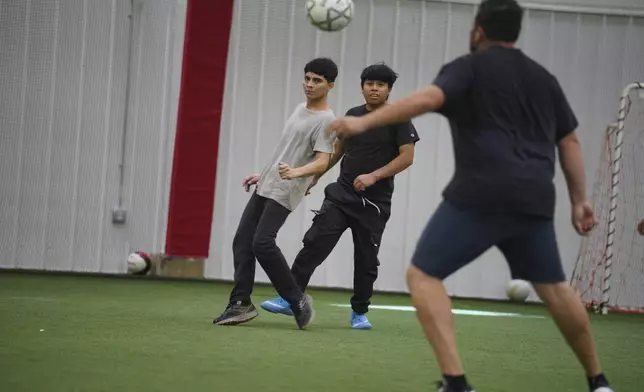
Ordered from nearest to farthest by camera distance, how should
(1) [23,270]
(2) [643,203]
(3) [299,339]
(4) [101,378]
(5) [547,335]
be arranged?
(4) [101,378]
(3) [299,339]
(5) [547,335]
(1) [23,270]
(2) [643,203]

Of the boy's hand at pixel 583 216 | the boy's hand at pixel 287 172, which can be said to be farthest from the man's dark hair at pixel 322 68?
the boy's hand at pixel 583 216

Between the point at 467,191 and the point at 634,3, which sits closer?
the point at 467,191

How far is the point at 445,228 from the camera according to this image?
4.27 m

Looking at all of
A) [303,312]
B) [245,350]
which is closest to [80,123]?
A: [303,312]

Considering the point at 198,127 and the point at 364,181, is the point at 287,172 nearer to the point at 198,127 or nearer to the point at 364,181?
the point at 364,181

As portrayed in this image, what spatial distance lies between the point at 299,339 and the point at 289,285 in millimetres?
508

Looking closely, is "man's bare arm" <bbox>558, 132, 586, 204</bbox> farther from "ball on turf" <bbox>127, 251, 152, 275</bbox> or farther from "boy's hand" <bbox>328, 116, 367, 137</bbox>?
"ball on turf" <bbox>127, 251, 152, 275</bbox>

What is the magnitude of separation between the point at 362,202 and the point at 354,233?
9.2 inches

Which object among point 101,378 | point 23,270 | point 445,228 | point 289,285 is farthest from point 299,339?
point 23,270

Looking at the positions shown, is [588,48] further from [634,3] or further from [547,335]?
[547,335]

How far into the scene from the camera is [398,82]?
12.2 meters

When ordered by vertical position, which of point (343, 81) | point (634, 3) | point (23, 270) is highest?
point (634, 3)

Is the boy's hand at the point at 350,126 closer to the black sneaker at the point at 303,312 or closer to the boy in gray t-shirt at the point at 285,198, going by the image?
the boy in gray t-shirt at the point at 285,198

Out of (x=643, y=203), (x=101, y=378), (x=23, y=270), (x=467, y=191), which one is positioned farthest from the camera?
(x=643, y=203)
